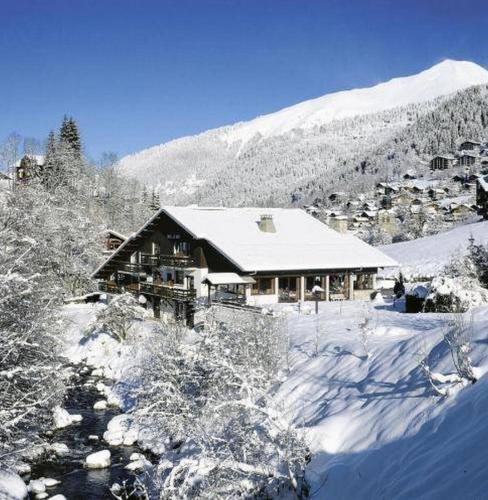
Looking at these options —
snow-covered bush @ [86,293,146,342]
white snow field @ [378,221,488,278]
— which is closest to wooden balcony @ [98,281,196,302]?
snow-covered bush @ [86,293,146,342]

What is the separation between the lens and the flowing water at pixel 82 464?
53.6ft

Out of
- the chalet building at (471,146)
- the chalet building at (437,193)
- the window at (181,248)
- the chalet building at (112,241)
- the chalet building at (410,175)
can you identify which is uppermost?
the chalet building at (471,146)

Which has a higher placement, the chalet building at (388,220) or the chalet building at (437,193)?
the chalet building at (437,193)

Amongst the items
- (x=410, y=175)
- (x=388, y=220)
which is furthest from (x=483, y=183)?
(x=410, y=175)

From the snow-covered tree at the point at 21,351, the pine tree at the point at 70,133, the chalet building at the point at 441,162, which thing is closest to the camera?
the snow-covered tree at the point at 21,351

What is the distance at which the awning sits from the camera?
106 feet

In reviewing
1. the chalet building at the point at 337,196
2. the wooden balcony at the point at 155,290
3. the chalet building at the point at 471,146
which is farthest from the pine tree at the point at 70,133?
the chalet building at the point at 471,146

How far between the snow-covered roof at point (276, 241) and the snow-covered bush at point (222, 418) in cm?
1092

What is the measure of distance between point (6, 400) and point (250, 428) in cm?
676

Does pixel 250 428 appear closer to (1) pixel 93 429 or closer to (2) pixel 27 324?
(2) pixel 27 324

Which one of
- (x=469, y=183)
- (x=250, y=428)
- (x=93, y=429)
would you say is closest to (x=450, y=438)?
(x=250, y=428)

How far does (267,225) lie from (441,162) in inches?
4766

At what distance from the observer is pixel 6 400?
47.2ft

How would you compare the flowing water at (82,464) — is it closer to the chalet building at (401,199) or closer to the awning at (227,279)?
the awning at (227,279)
